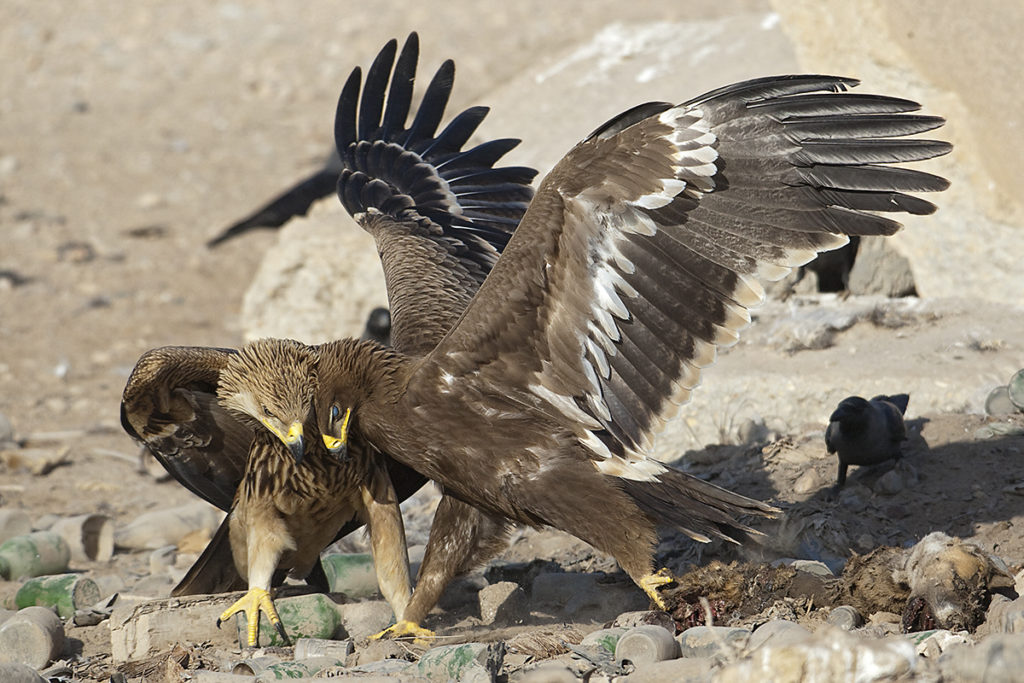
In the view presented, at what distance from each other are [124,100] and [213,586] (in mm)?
10306

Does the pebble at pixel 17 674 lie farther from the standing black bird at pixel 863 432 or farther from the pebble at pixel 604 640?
the standing black bird at pixel 863 432

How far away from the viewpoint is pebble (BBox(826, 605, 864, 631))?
4078mm

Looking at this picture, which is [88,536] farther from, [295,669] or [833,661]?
[833,661]

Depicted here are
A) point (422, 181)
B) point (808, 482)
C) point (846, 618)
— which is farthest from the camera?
point (422, 181)

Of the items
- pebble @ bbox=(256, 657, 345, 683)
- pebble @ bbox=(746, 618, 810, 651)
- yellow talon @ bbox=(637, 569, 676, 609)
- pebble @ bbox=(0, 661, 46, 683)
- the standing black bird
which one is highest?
the standing black bird

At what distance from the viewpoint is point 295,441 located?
438 cm

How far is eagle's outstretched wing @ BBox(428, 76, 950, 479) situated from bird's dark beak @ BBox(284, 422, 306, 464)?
0.58 metres

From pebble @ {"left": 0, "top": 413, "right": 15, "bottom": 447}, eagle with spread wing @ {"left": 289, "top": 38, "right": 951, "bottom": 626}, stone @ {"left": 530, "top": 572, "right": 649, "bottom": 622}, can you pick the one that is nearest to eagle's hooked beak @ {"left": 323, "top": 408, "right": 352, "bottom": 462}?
eagle with spread wing @ {"left": 289, "top": 38, "right": 951, "bottom": 626}

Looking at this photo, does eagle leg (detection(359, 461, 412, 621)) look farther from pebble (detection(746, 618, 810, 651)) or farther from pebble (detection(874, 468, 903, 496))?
pebble (detection(874, 468, 903, 496))

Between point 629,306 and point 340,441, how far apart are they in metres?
1.16

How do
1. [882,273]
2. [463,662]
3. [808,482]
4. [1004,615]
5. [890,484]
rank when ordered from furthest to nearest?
[882,273] → [808,482] → [890,484] → [463,662] → [1004,615]

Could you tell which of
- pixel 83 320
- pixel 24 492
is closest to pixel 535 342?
pixel 24 492

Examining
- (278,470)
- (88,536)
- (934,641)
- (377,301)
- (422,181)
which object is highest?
(422,181)

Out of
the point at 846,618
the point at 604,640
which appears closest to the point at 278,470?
the point at 604,640
